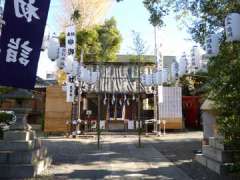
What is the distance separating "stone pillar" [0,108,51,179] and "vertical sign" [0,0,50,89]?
1379 millimetres

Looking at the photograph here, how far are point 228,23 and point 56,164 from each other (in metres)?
6.05

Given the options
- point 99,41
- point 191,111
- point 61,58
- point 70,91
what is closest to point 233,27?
point 61,58

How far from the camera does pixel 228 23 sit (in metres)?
7.71

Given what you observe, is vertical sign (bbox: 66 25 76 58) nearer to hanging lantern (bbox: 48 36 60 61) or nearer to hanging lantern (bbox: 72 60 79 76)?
hanging lantern (bbox: 72 60 79 76)

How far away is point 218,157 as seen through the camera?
9141 millimetres

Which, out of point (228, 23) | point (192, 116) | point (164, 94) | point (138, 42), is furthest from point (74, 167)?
point (192, 116)

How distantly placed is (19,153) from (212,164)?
472 cm

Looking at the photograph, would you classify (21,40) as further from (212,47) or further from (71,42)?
(71,42)

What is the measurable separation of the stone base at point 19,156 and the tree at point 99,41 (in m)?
16.1

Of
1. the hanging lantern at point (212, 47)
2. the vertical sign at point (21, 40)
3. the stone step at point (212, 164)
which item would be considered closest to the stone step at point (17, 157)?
the vertical sign at point (21, 40)

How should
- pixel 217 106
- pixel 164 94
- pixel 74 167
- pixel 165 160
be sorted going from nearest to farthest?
pixel 217 106, pixel 74 167, pixel 165 160, pixel 164 94

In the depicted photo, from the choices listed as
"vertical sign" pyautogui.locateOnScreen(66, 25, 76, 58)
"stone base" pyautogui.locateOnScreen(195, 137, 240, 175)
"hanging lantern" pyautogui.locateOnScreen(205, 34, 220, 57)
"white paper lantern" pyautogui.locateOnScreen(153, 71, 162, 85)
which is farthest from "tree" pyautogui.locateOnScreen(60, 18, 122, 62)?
"hanging lantern" pyautogui.locateOnScreen(205, 34, 220, 57)

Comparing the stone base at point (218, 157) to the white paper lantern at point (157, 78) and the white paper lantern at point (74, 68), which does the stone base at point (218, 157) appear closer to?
the white paper lantern at point (74, 68)

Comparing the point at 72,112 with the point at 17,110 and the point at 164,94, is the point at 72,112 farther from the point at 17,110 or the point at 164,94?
the point at 17,110
